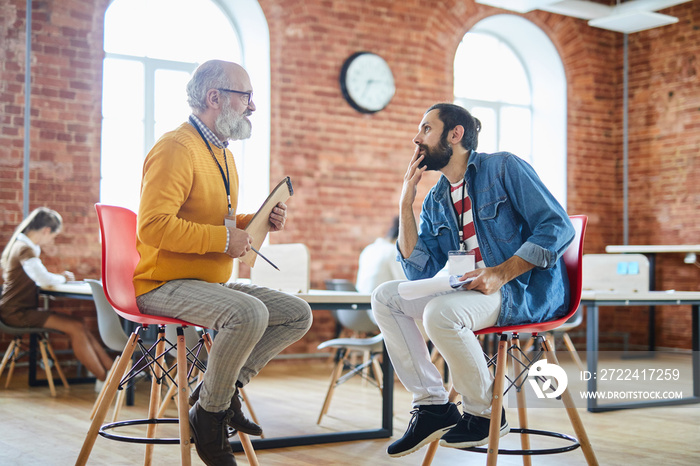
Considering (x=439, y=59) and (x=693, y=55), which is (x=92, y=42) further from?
(x=693, y=55)

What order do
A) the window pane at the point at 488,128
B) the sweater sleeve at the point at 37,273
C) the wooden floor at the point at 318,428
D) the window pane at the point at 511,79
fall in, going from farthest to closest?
1. the window pane at the point at 511,79
2. the window pane at the point at 488,128
3. the sweater sleeve at the point at 37,273
4. the wooden floor at the point at 318,428

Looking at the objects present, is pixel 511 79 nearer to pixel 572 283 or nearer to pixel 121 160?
pixel 121 160

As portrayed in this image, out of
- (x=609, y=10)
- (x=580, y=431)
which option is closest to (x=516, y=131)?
(x=609, y=10)

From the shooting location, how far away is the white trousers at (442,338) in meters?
2.46

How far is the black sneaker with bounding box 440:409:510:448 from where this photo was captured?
2.45 m

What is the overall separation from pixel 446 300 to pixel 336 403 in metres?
2.41

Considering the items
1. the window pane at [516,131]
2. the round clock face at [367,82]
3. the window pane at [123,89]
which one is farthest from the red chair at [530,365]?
the window pane at [516,131]

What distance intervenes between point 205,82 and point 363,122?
4.72 metres

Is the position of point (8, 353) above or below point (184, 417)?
below

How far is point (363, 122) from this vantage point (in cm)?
736

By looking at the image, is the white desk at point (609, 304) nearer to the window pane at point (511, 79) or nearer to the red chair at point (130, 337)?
the red chair at point (130, 337)

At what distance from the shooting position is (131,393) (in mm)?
4656

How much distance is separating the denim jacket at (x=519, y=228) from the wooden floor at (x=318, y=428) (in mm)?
879

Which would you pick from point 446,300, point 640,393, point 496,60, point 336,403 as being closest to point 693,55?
point 496,60
